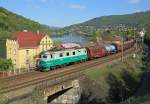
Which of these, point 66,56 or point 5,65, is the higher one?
point 66,56

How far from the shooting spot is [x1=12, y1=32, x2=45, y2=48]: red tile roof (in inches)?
3066

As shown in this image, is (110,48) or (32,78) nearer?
(32,78)

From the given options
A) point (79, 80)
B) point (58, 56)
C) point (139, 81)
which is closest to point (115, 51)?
point (139, 81)

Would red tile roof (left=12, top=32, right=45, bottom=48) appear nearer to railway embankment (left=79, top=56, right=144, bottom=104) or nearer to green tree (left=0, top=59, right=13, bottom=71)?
green tree (left=0, top=59, right=13, bottom=71)

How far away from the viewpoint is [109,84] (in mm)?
55875

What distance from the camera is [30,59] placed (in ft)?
257

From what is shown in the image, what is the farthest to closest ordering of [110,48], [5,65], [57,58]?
[110,48] < [5,65] < [57,58]

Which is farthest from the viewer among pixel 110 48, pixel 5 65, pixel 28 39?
pixel 110 48

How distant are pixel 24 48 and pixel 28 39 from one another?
2.76m

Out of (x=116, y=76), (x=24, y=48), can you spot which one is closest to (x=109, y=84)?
(x=116, y=76)

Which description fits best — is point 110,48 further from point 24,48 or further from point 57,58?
point 57,58

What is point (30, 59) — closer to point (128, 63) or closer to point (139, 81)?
point (128, 63)

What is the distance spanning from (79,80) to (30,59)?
2876 cm

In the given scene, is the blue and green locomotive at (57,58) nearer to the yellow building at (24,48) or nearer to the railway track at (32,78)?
the railway track at (32,78)
